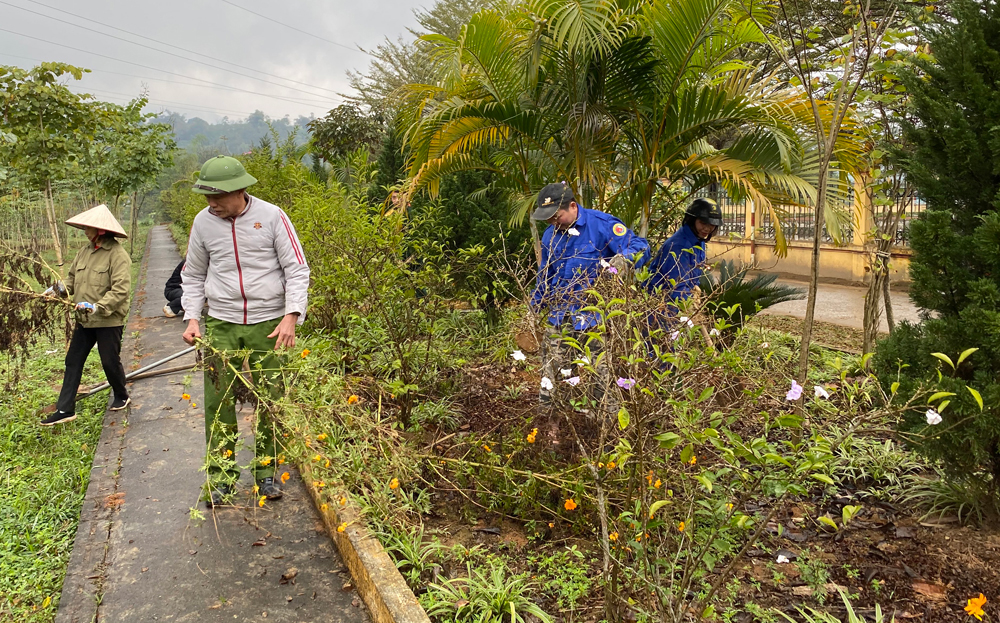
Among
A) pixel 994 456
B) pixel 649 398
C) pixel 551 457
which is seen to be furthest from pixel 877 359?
pixel 649 398

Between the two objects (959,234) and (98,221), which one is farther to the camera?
(98,221)

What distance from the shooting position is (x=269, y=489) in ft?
12.8

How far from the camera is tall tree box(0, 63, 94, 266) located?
8930 mm

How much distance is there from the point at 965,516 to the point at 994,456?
0.39m

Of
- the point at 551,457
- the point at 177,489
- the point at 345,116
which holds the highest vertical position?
the point at 345,116

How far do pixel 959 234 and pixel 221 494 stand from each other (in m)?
3.80

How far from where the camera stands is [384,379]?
4.43 metres

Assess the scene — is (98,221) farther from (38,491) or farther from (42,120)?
(42,120)

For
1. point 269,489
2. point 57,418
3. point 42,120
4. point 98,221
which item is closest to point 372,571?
point 269,489

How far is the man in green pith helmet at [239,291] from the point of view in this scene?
3699 millimetres

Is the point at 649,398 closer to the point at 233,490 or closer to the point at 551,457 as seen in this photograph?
the point at 551,457

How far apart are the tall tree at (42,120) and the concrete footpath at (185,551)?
20.4 feet

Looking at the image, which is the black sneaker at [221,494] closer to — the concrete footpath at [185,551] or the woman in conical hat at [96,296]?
the concrete footpath at [185,551]

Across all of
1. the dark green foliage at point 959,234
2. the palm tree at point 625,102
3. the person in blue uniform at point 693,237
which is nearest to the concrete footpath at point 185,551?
the person in blue uniform at point 693,237
